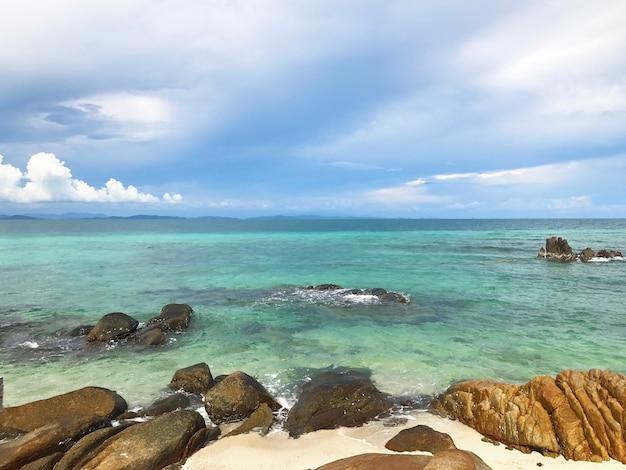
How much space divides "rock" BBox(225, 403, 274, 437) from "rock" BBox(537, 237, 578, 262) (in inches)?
1846

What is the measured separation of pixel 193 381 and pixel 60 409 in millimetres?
3638

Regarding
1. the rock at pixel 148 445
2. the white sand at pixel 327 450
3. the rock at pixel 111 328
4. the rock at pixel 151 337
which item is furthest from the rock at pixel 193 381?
the rock at pixel 111 328

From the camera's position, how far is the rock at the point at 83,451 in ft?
25.4

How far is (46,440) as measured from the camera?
8430mm

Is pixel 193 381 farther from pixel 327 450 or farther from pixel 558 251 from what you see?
pixel 558 251

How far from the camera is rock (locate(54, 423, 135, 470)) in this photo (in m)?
7.73

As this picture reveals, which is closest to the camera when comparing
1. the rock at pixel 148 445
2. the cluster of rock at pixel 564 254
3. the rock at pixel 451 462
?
the rock at pixel 451 462

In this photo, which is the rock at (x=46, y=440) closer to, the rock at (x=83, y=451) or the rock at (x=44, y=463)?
the rock at (x=44, y=463)

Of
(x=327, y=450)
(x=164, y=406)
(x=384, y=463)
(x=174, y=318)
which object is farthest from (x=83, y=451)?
(x=174, y=318)

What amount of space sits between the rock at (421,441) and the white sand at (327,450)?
0.35 metres

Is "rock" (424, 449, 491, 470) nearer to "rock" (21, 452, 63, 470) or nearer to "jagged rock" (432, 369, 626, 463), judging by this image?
"jagged rock" (432, 369, 626, 463)

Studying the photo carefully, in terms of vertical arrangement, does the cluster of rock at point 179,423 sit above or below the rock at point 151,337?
above

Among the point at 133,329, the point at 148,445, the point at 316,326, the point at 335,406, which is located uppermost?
the point at 148,445

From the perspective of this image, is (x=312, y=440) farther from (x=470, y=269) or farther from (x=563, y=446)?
(x=470, y=269)
